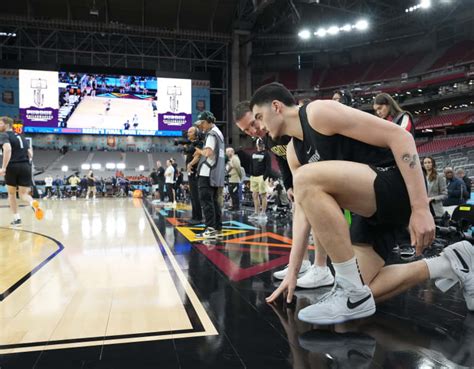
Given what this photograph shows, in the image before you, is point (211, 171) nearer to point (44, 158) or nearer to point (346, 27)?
point (44, 158)

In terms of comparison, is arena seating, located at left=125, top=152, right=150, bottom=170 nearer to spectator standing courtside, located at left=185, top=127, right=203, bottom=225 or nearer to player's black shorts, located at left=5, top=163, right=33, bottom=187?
spectator standing courtside, located at left=185, top=127, right=203, bottom=225

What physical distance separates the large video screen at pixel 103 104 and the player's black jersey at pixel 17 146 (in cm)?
1736

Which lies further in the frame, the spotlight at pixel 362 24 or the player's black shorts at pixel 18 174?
the spotlight at pixel 362 24

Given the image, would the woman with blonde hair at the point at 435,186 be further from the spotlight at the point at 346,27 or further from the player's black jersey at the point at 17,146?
the spotlight at the point at 346,27

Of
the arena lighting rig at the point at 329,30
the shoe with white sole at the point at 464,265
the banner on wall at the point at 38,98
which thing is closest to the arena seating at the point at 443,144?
the arena lighting rig at the point at 329,30

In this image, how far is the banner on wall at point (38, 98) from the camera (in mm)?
20766

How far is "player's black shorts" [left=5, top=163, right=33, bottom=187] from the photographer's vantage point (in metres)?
5.40

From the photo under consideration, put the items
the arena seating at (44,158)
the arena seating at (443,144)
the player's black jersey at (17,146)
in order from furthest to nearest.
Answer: the arena seating at (44,158) → the arena seating at (443,144) → the player's black jersey at (17,146)

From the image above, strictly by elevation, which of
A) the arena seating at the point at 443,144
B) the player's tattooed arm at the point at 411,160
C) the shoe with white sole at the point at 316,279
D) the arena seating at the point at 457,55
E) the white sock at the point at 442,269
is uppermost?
the arena seating at the point at 457,55

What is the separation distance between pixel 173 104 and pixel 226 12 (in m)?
6.81

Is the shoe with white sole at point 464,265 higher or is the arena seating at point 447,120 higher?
the arena seating at point 447,120

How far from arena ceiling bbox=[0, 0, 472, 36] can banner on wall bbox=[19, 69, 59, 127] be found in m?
3.46

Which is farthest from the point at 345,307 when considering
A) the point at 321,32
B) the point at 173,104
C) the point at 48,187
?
the point at 321,32

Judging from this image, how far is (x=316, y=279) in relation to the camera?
2215 mm
